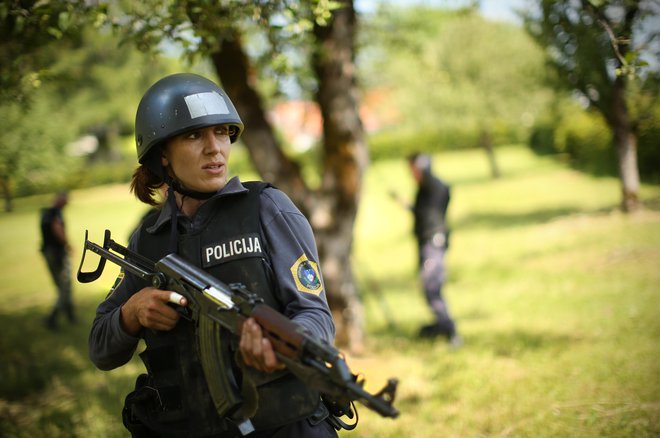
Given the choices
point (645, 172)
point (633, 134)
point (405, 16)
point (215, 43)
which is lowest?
point (645, 172)

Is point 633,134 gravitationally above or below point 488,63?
below

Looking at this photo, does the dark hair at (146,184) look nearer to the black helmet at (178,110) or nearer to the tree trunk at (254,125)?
the black helmet at (178,110)

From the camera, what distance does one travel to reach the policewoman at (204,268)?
2.19m

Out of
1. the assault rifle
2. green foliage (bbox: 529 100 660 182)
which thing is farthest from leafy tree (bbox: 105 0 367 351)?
green foliage (bbox: 529 100 660 182)

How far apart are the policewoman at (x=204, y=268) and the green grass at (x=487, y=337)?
272 cm

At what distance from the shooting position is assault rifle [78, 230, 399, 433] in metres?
1.88

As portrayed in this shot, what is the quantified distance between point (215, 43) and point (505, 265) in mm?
9972

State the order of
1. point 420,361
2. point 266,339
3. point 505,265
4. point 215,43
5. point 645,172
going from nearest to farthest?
point 266,339
point 215,43
point 420,361
point 505,265
point 645,172

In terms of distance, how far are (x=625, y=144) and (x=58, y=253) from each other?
10.2 meters

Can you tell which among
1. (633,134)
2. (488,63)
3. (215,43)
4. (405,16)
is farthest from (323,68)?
(488,63)

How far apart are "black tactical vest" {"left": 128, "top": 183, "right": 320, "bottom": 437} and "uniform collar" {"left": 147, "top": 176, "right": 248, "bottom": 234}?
0.03 metres

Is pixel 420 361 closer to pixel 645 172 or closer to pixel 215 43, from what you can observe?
pixel 215 43

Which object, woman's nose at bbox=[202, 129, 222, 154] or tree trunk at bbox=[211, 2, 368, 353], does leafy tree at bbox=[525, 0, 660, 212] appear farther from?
woman's nose at bbox=[202, 129, 222, 154]

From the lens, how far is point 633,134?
33.3ft
